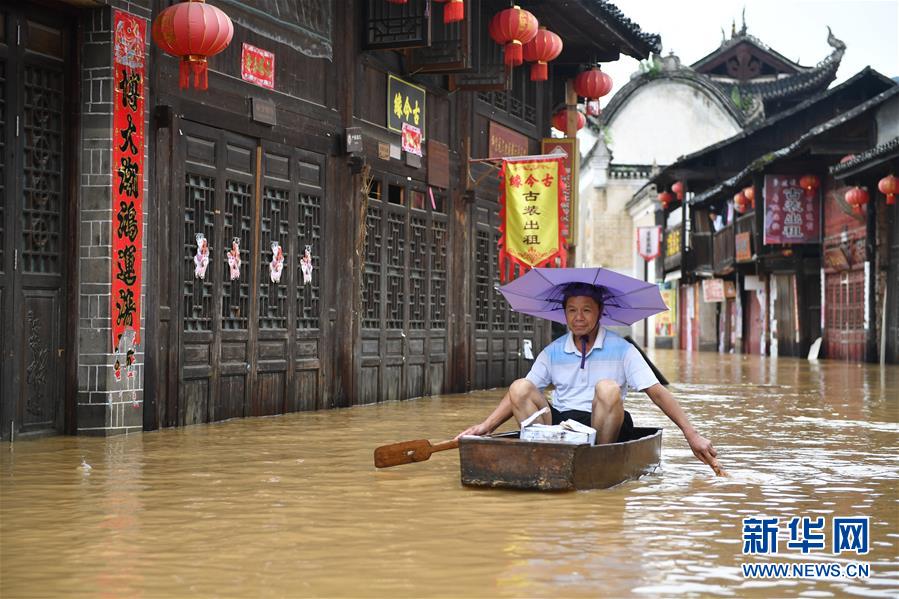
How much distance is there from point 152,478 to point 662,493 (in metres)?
3.38

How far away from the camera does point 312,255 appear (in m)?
15.1

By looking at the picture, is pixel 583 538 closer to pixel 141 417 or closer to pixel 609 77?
pixel 141 417

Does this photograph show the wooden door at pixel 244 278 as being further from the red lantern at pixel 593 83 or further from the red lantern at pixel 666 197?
the red lantern at pixel 666 197

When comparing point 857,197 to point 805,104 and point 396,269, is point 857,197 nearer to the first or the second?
point 805,104

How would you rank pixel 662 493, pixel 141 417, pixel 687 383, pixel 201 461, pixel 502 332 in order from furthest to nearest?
1. pixel 687 383
2. pixel 502 332
3. pixel 141 417
4. pixel 201 461
5. pixel 662 493

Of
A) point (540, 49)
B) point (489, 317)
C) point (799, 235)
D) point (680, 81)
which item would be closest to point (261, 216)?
point (540, 49)

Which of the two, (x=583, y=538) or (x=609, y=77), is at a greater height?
(x=609, y=77)

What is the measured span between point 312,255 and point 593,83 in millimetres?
10324

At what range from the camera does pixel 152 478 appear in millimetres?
8438

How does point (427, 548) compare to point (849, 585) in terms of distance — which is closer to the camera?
point (849, 585)

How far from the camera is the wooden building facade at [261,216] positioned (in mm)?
11133

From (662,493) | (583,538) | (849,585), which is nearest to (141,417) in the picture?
(662,493)

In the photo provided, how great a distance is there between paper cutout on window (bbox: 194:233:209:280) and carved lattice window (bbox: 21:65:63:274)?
5.58 ft

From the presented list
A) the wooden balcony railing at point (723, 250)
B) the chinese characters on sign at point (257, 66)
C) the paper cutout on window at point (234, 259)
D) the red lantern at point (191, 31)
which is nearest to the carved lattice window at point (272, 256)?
the paper cutout on window at point (234, 259)
